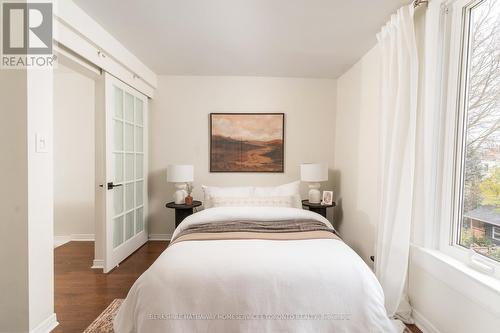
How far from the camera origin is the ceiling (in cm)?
198

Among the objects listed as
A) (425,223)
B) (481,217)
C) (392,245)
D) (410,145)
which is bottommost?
(392,245)

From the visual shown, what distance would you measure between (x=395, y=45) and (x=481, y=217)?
1421mm

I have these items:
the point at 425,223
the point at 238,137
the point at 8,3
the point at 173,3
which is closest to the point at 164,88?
the point at 238,137

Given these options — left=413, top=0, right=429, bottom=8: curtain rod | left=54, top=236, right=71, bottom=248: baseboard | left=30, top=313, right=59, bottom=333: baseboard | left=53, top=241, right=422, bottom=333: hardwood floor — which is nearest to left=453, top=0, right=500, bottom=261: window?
left=413, top=0, right=429, bottom=8: curtain rod

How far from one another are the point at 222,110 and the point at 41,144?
2.30m

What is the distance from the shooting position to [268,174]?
145 inches

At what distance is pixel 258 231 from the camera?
212 centimetres

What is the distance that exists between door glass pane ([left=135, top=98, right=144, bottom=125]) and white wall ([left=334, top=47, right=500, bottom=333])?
281 centimetres

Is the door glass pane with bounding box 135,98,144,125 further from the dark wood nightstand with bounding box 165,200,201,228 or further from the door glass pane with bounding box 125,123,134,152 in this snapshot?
the dark wood nightstand with bounding box 165,200,201,228

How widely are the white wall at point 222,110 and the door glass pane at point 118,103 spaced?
72 centimetres

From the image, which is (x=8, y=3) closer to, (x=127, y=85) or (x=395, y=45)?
(x=127, y=85)

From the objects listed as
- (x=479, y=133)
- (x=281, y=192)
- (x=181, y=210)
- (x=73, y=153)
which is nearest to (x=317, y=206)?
(x=281, y=192)

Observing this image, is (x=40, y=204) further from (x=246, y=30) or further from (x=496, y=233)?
(x=496, y=233)

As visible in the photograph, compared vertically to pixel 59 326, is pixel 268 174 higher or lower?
higher
